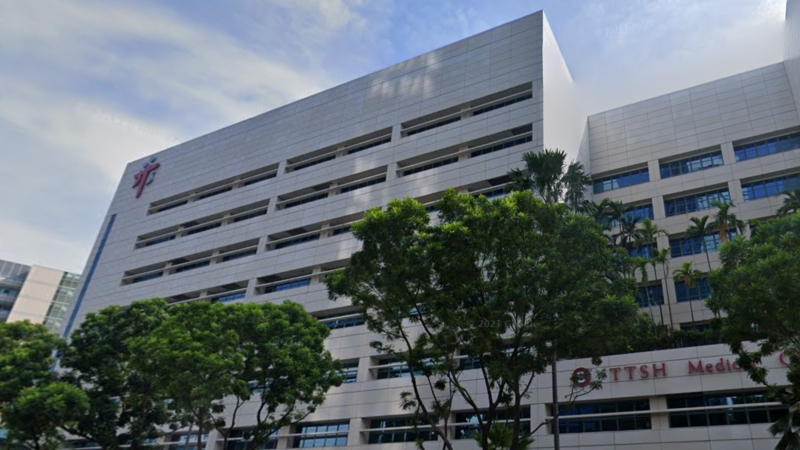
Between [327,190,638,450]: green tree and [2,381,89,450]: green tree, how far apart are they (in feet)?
45.6

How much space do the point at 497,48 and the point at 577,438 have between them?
95.3ft

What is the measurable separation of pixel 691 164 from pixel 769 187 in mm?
5037

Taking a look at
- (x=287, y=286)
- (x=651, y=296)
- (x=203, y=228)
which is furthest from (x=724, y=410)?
(x=203, y=228)

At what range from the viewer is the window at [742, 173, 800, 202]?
35.6 m

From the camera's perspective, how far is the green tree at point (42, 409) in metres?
25.0

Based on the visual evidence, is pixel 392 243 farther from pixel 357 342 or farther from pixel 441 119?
pixel 441 119

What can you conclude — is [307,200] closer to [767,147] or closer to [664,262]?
[664,262]

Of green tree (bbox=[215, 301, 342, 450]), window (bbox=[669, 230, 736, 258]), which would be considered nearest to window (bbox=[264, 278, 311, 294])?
green tree (bbox=[215, 301, 342, 450])

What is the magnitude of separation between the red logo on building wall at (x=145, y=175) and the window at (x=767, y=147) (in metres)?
53.8

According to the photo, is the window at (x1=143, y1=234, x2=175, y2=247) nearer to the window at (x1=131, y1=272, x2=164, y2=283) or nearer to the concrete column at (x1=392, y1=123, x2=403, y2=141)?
the window at (x1=131, y1=272, x2=164, y2=283)

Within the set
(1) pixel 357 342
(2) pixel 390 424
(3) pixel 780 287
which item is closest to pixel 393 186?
(1) pixel 357 342

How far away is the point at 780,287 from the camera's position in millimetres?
17062

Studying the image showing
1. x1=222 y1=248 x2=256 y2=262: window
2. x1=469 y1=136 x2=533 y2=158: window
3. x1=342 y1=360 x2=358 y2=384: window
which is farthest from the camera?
x1=222 y1=248 x2=256 y2=262: window

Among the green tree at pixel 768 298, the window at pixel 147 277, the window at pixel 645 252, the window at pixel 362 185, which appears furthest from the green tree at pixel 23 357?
the window at pixel 645 252
